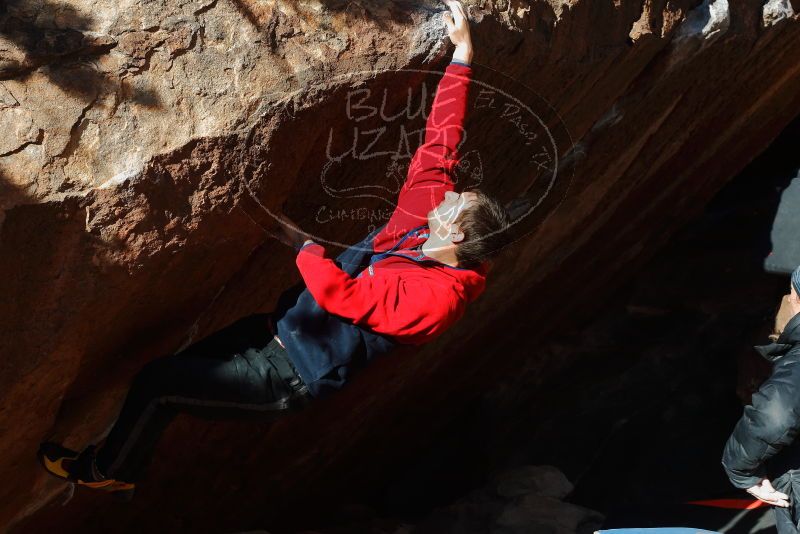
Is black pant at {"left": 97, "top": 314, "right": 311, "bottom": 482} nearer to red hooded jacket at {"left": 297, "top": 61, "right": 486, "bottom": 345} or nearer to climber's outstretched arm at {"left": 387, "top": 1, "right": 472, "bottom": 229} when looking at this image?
red hooded jacket at {"left": 297, "top": 61, "right": 486, "bottom": 345}

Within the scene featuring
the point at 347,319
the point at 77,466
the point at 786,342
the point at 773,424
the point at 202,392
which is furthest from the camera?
the point at 786,342

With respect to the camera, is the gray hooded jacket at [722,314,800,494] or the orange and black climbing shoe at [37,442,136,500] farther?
the gray hooded jacket at [722,314,800,494]

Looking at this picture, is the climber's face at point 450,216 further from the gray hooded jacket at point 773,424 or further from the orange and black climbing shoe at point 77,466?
the gray hooded jacket at point 773,424

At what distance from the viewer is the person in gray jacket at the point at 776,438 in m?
3.35

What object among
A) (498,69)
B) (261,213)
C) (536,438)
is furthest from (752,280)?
(261,213)

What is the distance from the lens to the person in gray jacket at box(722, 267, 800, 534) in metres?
3.35

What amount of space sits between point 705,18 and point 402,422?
2.91 m

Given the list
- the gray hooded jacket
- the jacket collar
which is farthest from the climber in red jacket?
the jacket collar

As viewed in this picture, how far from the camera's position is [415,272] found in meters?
2.64

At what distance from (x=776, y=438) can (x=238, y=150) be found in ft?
7.40

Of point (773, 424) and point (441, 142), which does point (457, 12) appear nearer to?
point (441, 142)

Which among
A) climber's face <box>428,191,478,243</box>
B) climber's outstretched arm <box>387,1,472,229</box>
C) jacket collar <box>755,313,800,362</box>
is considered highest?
climber's outstretched arm <box>387,1,472,229</box>

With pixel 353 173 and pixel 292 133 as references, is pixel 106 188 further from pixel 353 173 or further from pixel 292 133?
pixel 353 173

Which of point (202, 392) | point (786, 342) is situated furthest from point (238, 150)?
point (786, 342)
